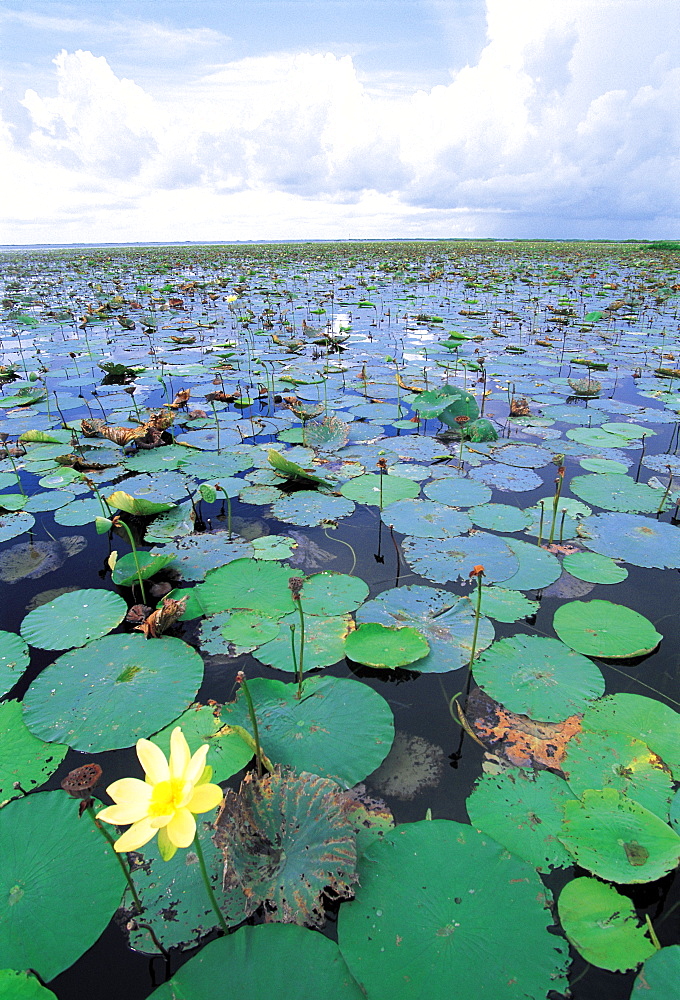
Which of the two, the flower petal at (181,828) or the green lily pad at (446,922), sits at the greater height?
the flower petal at (181,828)

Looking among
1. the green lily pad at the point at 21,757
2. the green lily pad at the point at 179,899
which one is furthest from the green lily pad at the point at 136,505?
the green lily pad at the point at 179,899

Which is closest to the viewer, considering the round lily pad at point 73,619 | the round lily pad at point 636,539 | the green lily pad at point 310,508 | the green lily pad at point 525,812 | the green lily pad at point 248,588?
the green lily pad at point 525,812

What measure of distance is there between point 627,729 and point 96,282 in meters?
21.6

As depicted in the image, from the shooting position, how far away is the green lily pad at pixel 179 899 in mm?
1299

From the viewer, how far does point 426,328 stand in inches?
418

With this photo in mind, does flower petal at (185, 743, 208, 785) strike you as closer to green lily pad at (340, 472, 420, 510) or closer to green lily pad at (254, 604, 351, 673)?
green lily pad at (254, 604, 351, 673)

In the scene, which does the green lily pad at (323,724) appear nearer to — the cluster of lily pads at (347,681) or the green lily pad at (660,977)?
the cluster of lily pads at (347,681)

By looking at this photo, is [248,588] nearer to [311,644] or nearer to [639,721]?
[311,644]

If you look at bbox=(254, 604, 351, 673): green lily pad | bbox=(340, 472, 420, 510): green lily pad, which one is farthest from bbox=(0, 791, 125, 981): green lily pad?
bbox=(340, 472, 420, 510): green lily pad

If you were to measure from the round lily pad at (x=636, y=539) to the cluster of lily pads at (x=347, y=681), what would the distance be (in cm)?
2

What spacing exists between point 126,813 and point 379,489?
2.91 m

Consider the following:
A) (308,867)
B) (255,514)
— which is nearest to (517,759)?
(308,867)

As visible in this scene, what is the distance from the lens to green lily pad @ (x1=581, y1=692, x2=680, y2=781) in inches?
69.7

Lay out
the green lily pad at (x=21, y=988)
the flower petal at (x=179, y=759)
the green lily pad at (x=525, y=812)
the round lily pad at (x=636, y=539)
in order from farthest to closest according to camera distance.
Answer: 1. the round lily pad at (x=636, y=539)
2. the green lily pad at (x=525, y=812)
3. the green lily pad at (x=21, y=988)
4. the flower petal at (x=179, y=759)
